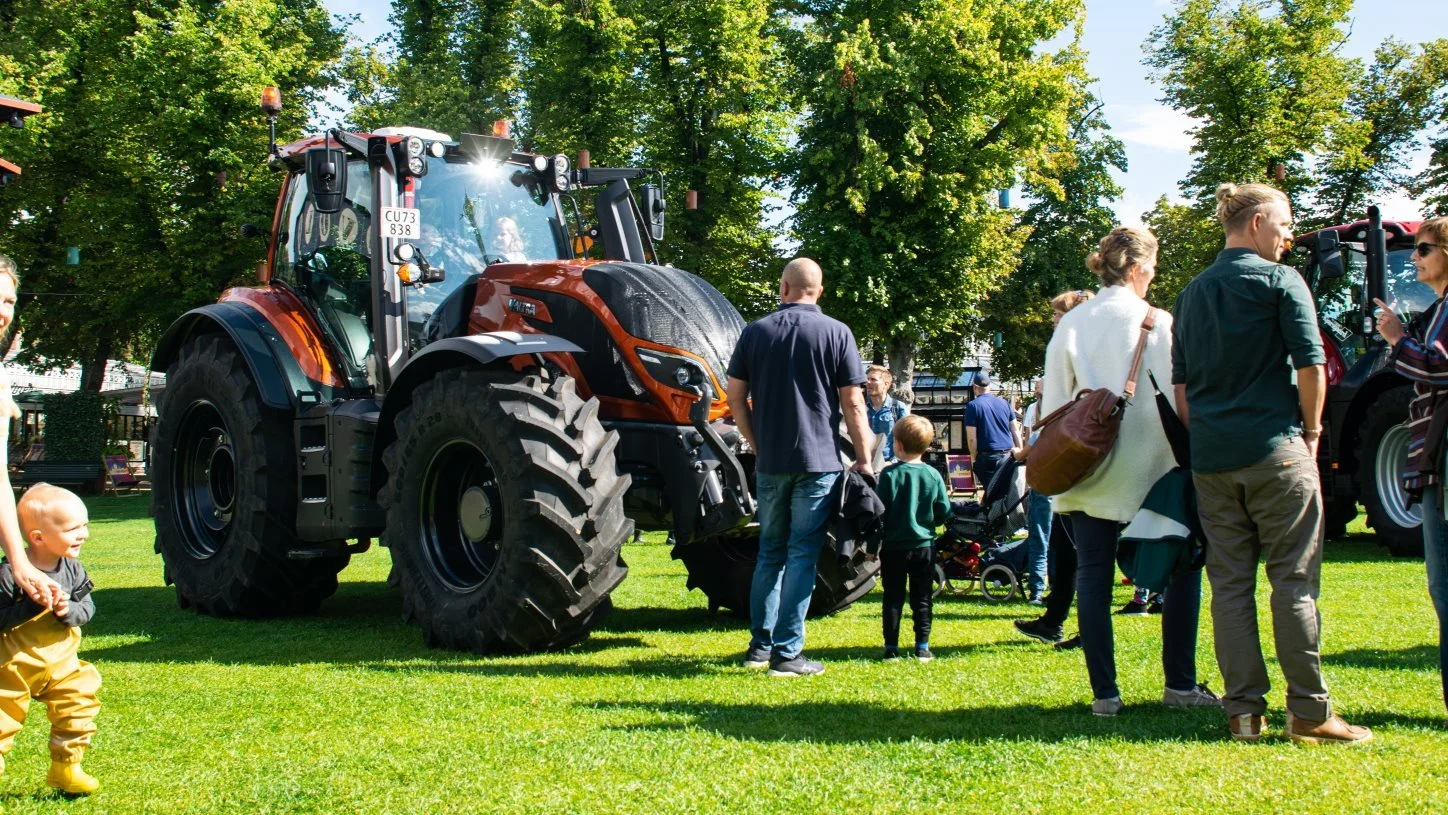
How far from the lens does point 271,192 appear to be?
26.0 m

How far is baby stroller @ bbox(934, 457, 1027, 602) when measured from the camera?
9.24 m

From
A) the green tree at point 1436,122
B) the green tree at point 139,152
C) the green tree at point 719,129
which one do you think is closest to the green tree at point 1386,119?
the green tree at point 1436,122

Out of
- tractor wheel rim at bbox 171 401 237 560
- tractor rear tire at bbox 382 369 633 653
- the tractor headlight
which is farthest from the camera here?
tractor wheel rim at bbox 171 401 237 560

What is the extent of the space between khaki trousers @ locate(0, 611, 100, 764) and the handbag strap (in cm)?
365

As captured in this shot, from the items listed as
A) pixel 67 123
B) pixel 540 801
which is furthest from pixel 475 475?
pixel 67 123

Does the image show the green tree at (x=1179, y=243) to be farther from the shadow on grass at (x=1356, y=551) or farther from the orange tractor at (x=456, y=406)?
the orange tractor at (x=456, y=406)

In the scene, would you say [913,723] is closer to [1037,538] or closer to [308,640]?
[308,640]

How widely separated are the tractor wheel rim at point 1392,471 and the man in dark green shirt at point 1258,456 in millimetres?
7977

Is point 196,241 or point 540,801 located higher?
point 196,241

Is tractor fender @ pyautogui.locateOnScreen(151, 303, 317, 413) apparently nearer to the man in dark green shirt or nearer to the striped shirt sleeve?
the man in dark green shirt

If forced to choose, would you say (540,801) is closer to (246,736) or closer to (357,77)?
(246,736)

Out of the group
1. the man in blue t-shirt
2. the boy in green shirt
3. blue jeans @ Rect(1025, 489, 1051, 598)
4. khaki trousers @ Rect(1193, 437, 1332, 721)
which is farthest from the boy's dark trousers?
the man in blue t-shirt

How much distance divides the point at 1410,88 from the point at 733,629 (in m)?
31.3

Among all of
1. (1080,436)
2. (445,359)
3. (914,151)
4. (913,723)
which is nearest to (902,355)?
(914,151)
